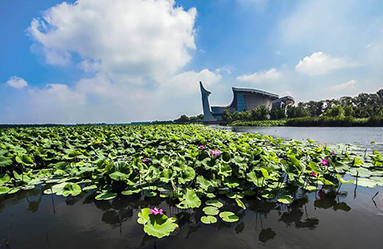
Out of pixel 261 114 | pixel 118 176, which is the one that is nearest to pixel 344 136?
pixel 118 176

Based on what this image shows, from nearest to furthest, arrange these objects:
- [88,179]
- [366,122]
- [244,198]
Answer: [244,198]
[88,179]
[366,122]

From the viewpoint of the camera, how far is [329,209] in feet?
6.88

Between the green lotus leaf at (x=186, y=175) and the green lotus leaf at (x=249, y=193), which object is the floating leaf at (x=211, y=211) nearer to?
the green lotus leaf at (x=186, y=175)

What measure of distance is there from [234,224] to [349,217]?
1.22 m

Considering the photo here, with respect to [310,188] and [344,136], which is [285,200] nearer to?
[310,188]

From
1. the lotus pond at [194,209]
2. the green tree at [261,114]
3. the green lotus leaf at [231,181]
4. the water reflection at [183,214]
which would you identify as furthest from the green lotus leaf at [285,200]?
the green tree at [261,114]

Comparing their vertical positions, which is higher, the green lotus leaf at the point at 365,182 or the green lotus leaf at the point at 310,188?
the green lotus leaf at the point at 310,188

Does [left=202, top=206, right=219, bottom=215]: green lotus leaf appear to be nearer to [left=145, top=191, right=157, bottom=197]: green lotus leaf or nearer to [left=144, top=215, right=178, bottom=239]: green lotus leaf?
[left=144, top=215, right=178, bottom=239]: green lotus leaf

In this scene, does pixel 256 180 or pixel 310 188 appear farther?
pixel 310 188

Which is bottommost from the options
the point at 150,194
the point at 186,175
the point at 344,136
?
the point at 344,136

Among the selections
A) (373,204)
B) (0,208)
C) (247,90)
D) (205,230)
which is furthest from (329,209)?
(247,90)

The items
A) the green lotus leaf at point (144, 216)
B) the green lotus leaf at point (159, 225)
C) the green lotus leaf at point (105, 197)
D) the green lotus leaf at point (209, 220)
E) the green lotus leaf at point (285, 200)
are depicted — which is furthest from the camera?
the green lotus leaf at point (105, 197)

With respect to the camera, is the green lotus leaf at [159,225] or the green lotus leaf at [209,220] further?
the green lotus leaf at [209,220]

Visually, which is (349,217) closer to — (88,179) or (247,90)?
(88,179)
